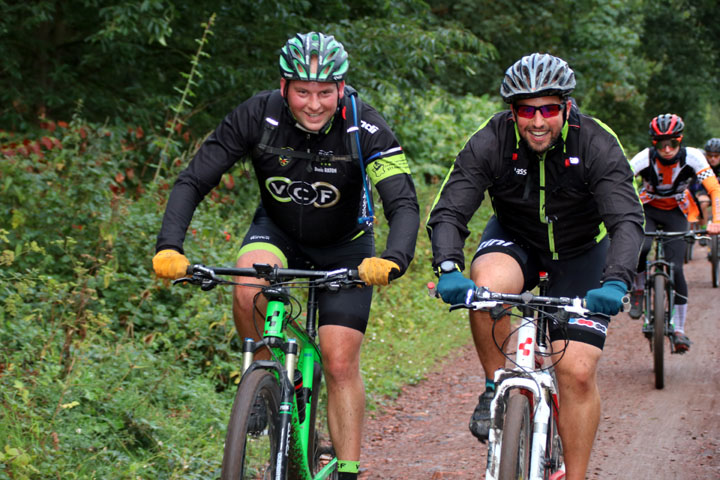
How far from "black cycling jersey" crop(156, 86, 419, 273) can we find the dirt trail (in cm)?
210

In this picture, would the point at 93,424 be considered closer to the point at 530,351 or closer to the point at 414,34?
the point at 530,351

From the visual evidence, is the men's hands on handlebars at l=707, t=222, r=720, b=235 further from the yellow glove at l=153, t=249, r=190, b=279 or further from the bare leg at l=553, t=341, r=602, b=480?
the yellow glove at l=153, t=249, r=190, b=279

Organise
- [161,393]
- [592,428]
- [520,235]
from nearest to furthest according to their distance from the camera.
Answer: [592,428] → [520,235] → [161,393]

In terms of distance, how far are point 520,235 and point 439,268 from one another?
83cm

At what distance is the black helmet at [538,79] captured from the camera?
403cm

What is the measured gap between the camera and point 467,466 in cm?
584

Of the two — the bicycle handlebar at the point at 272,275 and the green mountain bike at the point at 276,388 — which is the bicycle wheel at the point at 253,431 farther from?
Answer: the bicycle handlebar at the point at 272,275

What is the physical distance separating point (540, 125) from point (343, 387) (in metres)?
1.62

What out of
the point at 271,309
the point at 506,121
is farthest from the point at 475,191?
the point at 271,309

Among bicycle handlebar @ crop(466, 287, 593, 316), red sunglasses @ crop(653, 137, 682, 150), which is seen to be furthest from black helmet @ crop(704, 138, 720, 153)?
bicycle handlebar @ crop(466, 287, 593, 316)

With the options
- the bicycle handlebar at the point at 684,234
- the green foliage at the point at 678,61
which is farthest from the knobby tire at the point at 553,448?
the green foliage at the point at 678,61

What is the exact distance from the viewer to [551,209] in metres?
4.33

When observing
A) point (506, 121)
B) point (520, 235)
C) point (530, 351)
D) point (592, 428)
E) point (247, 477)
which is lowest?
point (247, 477)

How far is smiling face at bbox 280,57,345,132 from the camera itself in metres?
4.20
